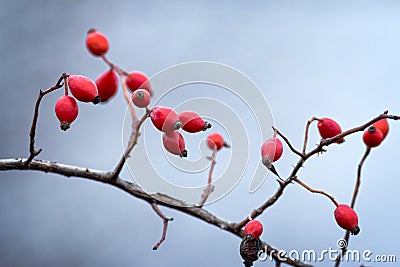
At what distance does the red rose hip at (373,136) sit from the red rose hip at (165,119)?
10.4 inches

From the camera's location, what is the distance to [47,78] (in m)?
1.91

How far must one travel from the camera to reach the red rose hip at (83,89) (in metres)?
0.62

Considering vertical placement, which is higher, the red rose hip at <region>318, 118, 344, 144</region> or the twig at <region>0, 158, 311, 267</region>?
the red rose hip at <region>318, 118, 344, 144</region>

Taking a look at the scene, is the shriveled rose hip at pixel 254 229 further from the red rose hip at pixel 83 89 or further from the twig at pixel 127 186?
the red rose hip at pixel 83 89

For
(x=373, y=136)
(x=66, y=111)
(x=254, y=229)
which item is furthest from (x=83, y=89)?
(x=373, y=136)

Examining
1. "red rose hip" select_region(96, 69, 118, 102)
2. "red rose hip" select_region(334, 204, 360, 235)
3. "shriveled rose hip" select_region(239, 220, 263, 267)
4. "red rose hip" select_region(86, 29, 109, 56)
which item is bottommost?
"shriveled rose hip" select_region(239, 220, 263, 267)

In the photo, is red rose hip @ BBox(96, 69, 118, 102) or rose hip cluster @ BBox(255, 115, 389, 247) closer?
rose hip cluster @ BBox(255, 115, 389, 247)

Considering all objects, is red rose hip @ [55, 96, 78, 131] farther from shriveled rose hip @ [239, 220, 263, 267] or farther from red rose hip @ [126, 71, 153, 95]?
shriveled rose hip @ [239, 220, 263, 267]

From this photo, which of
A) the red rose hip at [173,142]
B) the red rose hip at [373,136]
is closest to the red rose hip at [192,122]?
the red rose hip at [173,142]

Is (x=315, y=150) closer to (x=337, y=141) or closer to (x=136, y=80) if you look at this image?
(x=337, y=141)

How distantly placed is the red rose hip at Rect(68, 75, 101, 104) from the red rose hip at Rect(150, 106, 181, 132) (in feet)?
0.27

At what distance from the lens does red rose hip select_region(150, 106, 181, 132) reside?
1.92 ft

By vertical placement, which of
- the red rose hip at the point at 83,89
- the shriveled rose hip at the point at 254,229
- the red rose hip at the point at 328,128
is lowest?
the shriveled rose hip at the point at 254,229

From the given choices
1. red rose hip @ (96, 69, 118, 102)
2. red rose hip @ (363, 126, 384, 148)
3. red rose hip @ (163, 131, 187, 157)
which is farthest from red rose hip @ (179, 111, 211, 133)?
red rose hip @ (363, 126, 384, 148)
